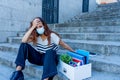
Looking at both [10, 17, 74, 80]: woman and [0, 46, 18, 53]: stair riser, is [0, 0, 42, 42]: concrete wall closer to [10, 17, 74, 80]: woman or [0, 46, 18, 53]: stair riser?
[0, 46, 18, 53]: stair riser

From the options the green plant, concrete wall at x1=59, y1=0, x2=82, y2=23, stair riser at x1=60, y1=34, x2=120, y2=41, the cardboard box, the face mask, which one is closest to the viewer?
the cardboard box

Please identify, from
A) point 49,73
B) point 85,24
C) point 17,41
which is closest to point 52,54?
point 49,73

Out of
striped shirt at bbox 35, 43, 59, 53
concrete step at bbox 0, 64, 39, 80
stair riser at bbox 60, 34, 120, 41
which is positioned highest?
stair riser at bbox 60, 34, 120, 41

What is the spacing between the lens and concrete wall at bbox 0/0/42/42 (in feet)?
16.0

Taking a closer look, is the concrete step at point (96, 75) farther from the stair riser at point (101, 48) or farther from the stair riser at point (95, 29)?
the stair riser at point (95, 29)

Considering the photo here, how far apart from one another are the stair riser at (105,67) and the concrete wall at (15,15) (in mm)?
3106

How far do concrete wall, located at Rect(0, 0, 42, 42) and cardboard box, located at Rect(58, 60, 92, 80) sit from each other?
9.79ft

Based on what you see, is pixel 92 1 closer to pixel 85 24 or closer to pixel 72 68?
pixel 85 24

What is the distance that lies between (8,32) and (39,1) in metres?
1.57

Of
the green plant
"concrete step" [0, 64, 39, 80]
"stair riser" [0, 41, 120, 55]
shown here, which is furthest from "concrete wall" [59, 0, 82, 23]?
the green plant

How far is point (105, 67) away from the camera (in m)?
2.51

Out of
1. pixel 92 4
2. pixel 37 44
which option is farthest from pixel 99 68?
pixel 92 4

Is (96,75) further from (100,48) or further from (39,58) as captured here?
(39,58)

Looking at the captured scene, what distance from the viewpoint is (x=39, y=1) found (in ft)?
19.4
